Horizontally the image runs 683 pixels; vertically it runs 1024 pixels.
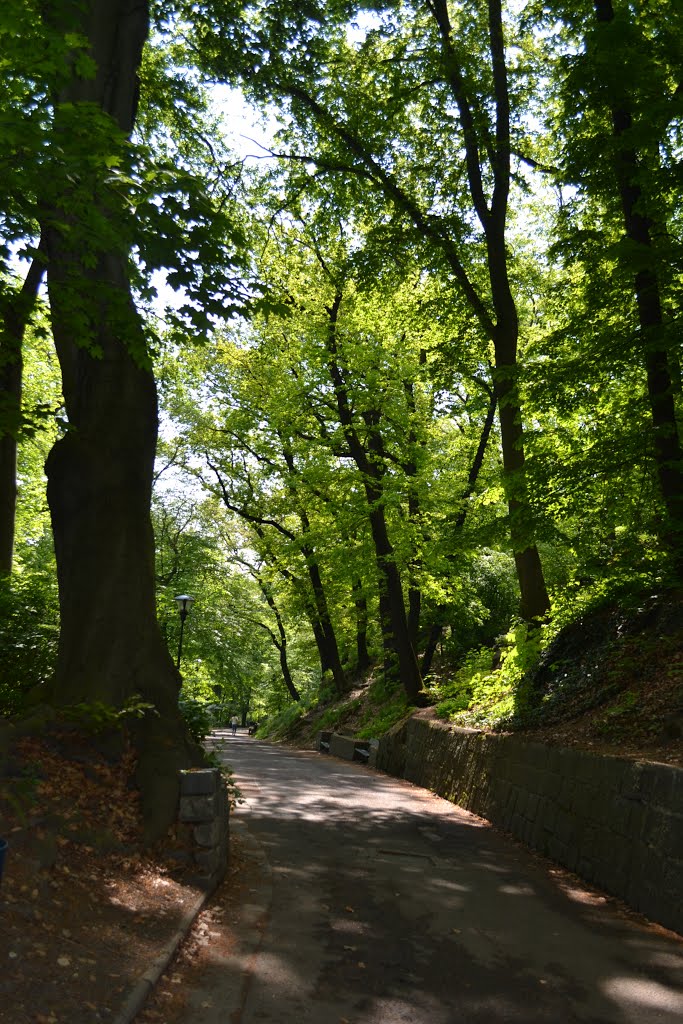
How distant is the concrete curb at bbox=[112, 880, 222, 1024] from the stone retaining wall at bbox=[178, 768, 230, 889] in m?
0.66

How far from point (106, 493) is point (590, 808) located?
586 cm

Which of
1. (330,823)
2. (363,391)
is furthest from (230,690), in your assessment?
(330,823)

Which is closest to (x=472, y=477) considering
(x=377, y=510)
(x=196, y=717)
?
(x=377, y=510)

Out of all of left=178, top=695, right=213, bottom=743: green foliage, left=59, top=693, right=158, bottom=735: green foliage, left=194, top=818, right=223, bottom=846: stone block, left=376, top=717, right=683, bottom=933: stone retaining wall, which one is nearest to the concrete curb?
left=194, top=818, right=223, bottom=846: stone block

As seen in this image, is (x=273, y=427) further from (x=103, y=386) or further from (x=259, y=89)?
(x=103, y=386)

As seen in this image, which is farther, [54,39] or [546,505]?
[546,505]

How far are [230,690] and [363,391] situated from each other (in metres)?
10.5

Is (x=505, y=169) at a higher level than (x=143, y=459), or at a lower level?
higher

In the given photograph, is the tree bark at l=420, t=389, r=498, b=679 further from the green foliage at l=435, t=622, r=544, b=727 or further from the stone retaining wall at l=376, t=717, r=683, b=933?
the stone retaining wall at l=376, t=717, r=683, b=933

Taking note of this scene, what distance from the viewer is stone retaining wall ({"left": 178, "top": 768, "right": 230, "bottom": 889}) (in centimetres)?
675

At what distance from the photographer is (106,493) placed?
7859mm

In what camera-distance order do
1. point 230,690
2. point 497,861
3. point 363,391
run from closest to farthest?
1. point 497,861
2. point 363,391
3. point 230,690

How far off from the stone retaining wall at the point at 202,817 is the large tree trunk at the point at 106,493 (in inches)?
5.0

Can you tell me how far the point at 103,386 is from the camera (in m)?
8.17
